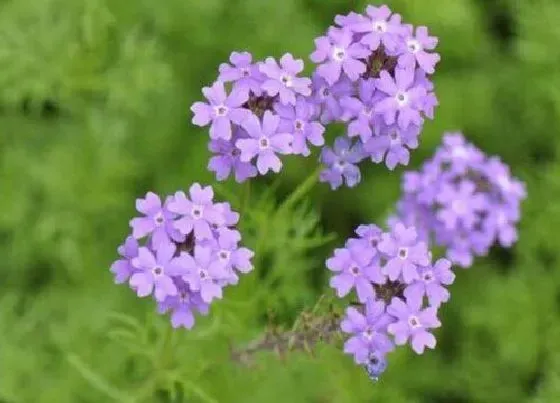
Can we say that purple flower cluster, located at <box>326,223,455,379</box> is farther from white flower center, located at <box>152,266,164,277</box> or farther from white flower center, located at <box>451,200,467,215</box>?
white flower center, located at <box>451,200,467,215</box>

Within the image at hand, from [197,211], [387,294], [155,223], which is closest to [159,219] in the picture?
[155,223]

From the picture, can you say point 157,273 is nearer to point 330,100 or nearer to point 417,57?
point 330,100

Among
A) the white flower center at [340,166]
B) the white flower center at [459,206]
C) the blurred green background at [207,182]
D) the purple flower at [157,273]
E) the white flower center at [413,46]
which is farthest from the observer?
the blurred green background at [207,182]

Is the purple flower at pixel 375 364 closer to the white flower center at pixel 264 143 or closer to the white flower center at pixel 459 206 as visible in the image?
the white flower center at pixel 264 143

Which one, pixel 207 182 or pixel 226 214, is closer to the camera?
pixel 226 214

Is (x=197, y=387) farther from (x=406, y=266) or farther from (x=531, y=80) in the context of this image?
(x=531, y=80)

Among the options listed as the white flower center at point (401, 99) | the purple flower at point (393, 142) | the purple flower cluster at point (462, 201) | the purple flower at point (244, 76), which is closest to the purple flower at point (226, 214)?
the purple flower at point (244, 76)
